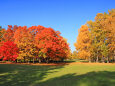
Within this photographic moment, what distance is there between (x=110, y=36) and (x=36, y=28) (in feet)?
92.4

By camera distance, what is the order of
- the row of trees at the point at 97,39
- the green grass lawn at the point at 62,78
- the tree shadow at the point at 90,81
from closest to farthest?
the tree shadow at the point at 90,81 → the green grass lawn at the point at 62,78 → the row of trees at the point at 97,39

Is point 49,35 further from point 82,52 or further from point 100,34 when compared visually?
point 100,34

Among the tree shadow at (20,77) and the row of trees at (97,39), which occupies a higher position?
the row of trees at (97,39)

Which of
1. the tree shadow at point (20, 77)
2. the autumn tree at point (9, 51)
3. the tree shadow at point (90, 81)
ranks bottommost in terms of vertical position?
the tree shadow at point (20, 77)

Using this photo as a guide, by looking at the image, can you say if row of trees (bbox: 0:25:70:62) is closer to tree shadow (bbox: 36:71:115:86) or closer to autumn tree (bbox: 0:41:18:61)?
autumn tree (bbox: 0:41:18:61)

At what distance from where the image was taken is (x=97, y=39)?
1718 inches

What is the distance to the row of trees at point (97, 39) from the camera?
130 ft

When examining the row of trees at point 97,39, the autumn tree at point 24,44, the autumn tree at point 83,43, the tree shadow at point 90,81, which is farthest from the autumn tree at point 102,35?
the tree shadow at point 90,81

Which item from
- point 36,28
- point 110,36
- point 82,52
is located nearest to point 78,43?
point 82,52

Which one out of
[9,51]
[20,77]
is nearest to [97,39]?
[9,51]

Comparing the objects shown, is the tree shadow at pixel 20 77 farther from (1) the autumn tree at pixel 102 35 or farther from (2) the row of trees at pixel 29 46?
(1) the autumn tree at pixel 102 35

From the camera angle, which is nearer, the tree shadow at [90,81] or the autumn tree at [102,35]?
the tree shadow at [90,81]

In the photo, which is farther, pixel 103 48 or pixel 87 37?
pixel 87 37

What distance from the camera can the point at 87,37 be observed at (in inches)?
1706
